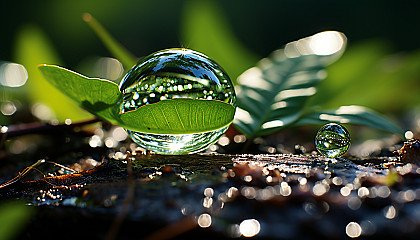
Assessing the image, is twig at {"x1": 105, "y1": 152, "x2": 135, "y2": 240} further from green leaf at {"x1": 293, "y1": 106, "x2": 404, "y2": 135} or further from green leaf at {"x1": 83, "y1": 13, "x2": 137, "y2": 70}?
green leaf at {"x1": 83, "y1": 13, "x2": 137, "y2": 70}

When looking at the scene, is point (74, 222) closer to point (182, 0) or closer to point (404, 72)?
point (404, 72)

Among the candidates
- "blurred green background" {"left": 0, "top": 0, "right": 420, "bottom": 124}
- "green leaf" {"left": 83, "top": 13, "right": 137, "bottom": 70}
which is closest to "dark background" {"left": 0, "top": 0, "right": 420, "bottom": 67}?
"blurred green background" {"left": 0, "top": 0, "right": 420, "bottom": 124}

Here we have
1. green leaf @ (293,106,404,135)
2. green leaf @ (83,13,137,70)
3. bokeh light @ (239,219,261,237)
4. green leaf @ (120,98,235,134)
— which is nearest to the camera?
bokeh light @ (239,219,261,237)

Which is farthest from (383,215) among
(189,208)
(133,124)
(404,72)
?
(404,72)

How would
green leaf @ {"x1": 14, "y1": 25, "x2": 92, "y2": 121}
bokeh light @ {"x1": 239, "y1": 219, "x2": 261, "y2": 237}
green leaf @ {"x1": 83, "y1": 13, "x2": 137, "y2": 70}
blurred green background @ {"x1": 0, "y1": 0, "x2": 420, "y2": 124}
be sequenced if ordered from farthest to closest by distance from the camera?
blurred green background @ {"x1": 0, "y1": 0, "x2": 420, "y2": 124} < green leaf @ {"x1": 14, "y1": 25, "x2": 92, "y2": 121} < green leaf @ {"x1": 83, "y1": 13, "x2": 137, "y2": 70} < bokeh light @ {"x1": 239, "y1": 219, "x2": 261, "y2": 237}

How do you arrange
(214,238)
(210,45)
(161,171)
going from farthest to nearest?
1. (210,45)
2. (161,171)
3. (214,238)
